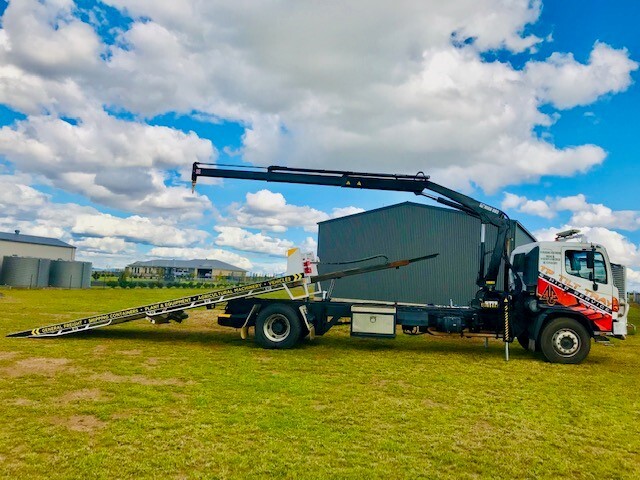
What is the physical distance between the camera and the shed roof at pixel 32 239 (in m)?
51.9

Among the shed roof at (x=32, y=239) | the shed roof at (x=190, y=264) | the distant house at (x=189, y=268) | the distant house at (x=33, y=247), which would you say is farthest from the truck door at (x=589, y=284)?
the shed roof at (x=190, y=264)

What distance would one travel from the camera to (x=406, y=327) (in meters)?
12.4

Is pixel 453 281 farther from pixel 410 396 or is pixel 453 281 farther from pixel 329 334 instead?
pixel 410 396

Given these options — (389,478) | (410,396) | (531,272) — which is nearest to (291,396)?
(410,396)

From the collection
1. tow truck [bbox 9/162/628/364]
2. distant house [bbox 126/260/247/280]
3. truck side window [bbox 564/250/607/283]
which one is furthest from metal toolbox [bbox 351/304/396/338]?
distant house [bbox 126/260/247/280]

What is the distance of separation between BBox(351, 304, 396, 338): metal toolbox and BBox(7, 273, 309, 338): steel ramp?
4.77 ft

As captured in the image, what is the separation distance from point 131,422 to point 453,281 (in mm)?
23905

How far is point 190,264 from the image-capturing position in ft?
396

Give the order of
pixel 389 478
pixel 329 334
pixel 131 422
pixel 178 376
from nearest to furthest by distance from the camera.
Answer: pixel 389 478
pixel 131 422
pixel 178 376
pixel 329 334

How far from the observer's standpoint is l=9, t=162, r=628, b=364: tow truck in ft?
36.6

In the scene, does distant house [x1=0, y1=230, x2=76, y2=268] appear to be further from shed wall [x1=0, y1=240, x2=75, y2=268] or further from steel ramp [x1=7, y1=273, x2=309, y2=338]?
steel ramp [x1=7, y1=273, x2=309, y2=338]

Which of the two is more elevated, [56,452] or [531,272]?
[531,272]

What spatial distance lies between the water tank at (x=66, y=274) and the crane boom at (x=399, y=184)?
39412 mm

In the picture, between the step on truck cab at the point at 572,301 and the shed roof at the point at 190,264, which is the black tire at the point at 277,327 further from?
the shed roof at the point at 190,264
